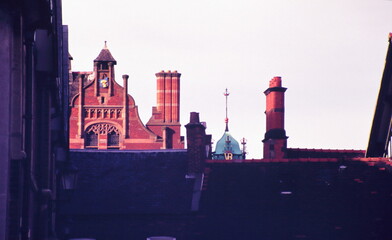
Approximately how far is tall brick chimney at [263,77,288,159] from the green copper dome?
116ft

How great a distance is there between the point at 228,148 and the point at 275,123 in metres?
38.0

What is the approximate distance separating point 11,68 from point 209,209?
699 inches

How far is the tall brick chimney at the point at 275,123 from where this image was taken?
32.6 m

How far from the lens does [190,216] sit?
25.6 metres

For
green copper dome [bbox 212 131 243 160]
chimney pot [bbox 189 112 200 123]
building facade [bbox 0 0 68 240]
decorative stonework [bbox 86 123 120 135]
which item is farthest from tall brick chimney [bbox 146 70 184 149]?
building facade [bbox 0 0 68 240]

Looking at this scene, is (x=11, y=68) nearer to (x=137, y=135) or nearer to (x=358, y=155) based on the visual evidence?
(x=358, y=155)

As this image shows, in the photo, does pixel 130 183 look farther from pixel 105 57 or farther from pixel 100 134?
pixel 105 57

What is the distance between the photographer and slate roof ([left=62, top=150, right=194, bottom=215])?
2650 centimetres

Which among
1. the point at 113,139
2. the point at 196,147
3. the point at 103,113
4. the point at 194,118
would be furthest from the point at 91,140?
the point at 196,147

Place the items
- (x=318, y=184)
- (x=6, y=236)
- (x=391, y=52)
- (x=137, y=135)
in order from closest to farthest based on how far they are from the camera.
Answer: (x=6, y=236)
(x=391, y=52)
(x=318, y=184)
(x=137, y=135)

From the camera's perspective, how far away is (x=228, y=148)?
70.9m

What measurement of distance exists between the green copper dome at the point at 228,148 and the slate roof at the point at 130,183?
129 ft

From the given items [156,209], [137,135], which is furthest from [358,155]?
[137,135]

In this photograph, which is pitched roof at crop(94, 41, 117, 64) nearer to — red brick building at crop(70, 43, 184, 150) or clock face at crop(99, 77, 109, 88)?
red brick building at crop(70, 43, 184, 150)
